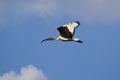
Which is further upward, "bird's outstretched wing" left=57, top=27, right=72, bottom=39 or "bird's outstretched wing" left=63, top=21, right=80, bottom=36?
"bird's outstretched wing" left=63, top=21, right=80, bottom=36

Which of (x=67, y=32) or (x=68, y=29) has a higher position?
(x=68, y=29)

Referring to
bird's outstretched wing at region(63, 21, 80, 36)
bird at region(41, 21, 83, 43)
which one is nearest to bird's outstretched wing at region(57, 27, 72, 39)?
bird at region(41, 21, 83, 43)

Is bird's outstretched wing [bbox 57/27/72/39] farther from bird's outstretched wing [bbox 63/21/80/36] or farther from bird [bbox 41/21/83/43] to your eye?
bird's outstretched wing [bbox 63/21/80/36]

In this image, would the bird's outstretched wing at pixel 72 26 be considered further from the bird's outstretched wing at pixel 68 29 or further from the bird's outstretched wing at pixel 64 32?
the bird's outstretched wing at pixel 64 32

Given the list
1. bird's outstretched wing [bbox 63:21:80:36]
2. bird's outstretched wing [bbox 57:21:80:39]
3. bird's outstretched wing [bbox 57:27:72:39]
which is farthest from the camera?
bird's outstretched wing [bbox 63:21:80:36]

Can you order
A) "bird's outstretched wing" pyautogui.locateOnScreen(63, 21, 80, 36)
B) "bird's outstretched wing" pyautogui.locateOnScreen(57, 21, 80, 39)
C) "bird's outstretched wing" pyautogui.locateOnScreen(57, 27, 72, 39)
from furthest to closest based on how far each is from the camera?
"bird's outstretched wing" pyautogui.locateOnScreen(63, 21, 80, 36) → "bird's outstretched wing" pyautogui.locateOnScreen(57, 21, 80, 39) → "bird's outstretched wing" pyautogui.locateOnScreen(57, 27, 72, 39)

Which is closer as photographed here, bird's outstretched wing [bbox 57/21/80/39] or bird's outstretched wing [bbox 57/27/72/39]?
bird's outstretched wing [bbox 57/27/72/39]

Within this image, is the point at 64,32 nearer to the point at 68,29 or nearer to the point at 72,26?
the point at 68,29

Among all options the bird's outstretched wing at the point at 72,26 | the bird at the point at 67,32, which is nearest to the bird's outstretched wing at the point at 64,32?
the bird at the point at 67,32

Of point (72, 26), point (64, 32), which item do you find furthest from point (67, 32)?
point (72, 26)

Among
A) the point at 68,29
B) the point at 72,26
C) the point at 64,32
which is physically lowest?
the point at 64,32

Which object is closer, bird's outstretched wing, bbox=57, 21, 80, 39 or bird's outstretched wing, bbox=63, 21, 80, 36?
bird's outstretched wing, bbox=57, 21, 80, 39

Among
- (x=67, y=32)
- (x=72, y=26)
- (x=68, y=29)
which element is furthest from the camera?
(x=72, y=26)

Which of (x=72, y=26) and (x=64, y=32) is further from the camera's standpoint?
(x=72, y=26)
